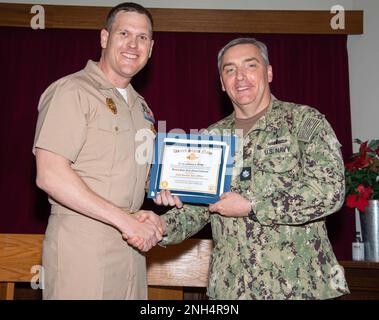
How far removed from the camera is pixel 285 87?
5238 millimetres

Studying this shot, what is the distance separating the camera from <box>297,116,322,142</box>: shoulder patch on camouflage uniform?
2.25 meters

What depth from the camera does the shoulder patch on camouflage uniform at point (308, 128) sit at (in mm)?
2252

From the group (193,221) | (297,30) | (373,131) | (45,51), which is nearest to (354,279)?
(193,221)

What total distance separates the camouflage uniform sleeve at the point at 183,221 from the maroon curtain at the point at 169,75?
2.63 metres

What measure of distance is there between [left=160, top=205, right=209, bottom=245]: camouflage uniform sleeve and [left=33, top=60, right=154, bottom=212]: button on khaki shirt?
22 centimetres

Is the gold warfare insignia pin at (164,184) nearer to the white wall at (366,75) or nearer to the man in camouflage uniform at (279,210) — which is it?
the man in camouflage uniform at (279,210)

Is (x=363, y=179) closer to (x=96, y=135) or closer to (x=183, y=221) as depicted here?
(x=183, y=221)

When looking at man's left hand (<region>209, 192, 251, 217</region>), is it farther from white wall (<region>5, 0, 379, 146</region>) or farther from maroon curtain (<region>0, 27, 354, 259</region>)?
white wall (<region>5, 0, 379, 146</region>)

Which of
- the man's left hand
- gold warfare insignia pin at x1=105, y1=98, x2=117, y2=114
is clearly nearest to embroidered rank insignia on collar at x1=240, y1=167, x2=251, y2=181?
the man's left hand

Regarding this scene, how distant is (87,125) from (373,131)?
12.1 ft

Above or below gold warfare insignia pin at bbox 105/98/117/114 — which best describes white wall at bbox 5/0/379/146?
above

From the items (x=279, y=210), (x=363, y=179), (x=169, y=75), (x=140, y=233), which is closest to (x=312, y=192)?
(x=279, y=210)
